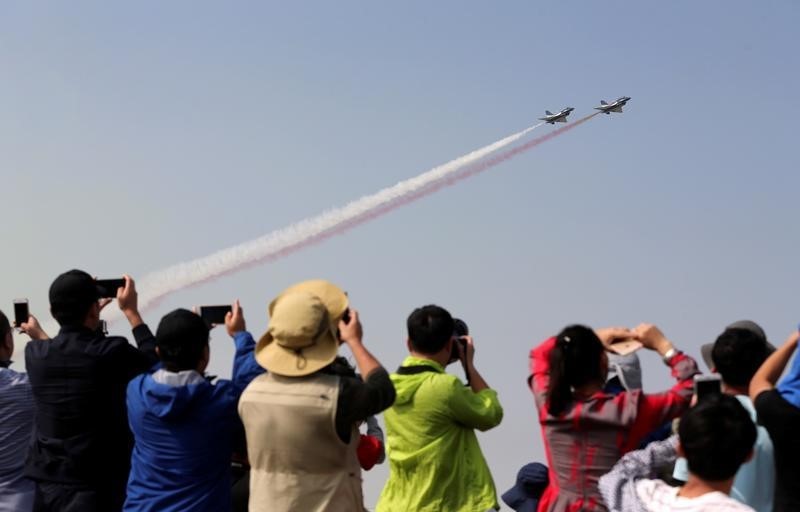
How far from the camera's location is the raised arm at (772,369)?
6008 millimetres

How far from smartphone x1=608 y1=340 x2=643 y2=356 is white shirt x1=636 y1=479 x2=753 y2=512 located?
3.26 feet

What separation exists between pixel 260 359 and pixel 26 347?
2.20 m

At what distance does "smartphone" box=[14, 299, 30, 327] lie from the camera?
27.4ft

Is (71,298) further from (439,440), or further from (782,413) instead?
(782,413)

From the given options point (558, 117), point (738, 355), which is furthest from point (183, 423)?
point (558, 117)

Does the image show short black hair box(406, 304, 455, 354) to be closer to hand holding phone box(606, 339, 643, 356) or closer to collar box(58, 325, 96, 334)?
hand holding phone box(606, 339, 643, 356)

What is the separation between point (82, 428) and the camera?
7492 mm

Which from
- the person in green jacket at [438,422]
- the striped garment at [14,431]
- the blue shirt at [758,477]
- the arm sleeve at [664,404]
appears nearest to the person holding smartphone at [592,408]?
the arm sleeve at [664,404]

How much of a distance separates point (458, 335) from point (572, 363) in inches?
83.6

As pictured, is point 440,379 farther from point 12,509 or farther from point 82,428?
point 12,509

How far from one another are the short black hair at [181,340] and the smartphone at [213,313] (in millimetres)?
547

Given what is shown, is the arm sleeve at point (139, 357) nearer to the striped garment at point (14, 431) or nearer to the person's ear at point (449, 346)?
the striped garment at point (14, 431)

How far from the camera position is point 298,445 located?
6445mm

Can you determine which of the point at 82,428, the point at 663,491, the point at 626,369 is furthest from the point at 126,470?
the point at 663,491
